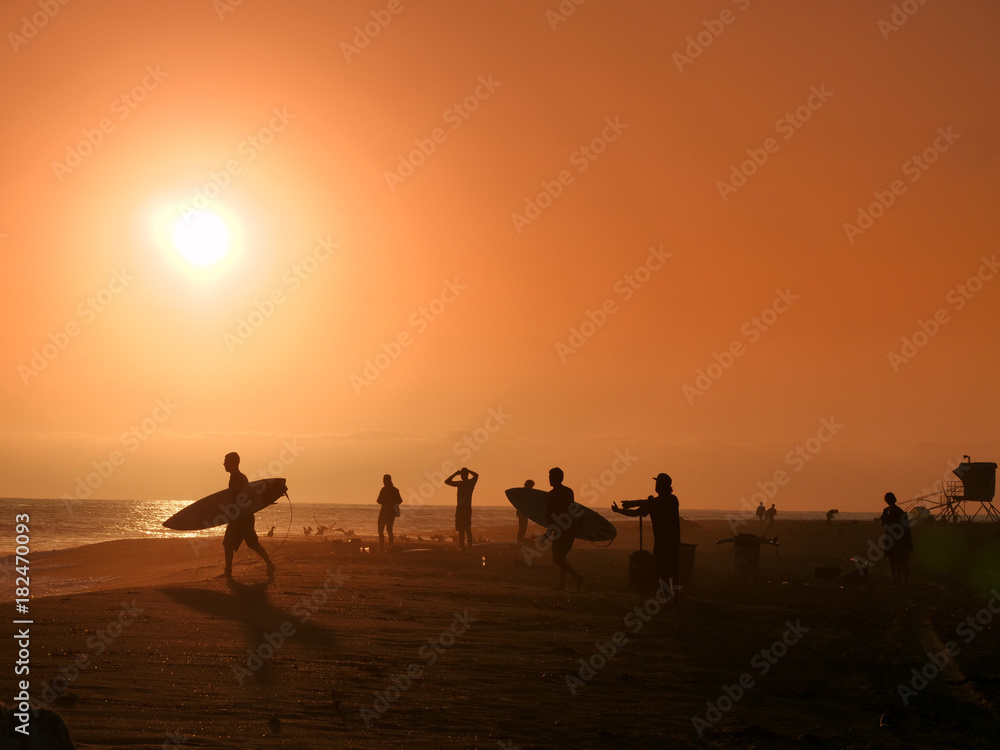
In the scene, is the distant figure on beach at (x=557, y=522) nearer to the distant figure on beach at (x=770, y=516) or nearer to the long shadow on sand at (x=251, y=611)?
the long shadow on sand at (x=251, y=611)

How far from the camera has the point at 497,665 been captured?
9.73m

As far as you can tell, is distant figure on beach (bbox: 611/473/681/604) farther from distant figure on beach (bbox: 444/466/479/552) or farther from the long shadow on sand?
distant figure on beach (bbox: 444/466/479/552)

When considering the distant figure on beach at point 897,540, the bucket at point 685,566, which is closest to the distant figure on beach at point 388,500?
the bucket at point 685,566

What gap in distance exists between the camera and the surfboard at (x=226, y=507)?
53.2 ft

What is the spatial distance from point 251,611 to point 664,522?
6170mm

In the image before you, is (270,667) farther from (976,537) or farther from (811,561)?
(976,537)

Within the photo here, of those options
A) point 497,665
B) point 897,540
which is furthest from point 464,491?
point 497,665

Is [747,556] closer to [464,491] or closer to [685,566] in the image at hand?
[685,566]

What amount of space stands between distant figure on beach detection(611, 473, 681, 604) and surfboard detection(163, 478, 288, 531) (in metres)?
6.40

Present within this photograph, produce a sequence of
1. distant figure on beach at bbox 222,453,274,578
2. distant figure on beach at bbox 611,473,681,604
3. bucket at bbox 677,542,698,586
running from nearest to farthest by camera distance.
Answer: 1. distant figure on beach at bbox 611,473,681,604
2. distant figure on beach at bbox 222,453,274,578
3. bucket at bbox 677,542,698,586

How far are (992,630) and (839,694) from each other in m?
5.19

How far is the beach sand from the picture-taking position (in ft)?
23.6

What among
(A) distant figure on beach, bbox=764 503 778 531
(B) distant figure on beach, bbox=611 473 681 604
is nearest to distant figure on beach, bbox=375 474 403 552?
(B) distant figure on beach, bbox=611 473 681 604

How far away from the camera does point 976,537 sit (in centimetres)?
3706
